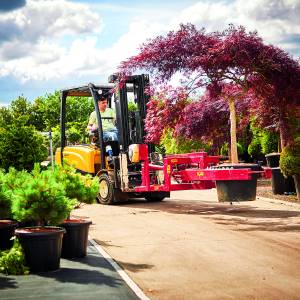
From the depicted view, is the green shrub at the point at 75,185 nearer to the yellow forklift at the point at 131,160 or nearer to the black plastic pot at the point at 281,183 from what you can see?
the yellow forklift at the point at 131,160

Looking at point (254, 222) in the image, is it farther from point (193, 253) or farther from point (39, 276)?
point (39, 276)

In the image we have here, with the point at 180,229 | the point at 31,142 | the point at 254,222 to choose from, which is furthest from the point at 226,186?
the point at 31,142

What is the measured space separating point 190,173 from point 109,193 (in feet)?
9.11

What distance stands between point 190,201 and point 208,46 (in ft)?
15.7

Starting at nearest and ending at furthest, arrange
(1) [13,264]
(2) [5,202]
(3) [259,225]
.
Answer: (1) [13,264], (2) [5,202], (3) [259,225]

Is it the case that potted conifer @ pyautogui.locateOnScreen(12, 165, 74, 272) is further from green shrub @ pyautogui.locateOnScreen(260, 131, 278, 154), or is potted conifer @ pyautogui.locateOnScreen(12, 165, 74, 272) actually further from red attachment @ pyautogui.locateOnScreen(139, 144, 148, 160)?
green shrub @ pyautogui.locateOnScreen(260, 131, 278, 154)

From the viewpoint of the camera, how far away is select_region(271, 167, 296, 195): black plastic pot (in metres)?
16.5

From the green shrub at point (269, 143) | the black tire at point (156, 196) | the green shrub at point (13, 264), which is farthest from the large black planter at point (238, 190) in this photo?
the green shrub at point (269, 143)

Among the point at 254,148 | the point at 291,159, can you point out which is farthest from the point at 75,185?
the point at 254,148

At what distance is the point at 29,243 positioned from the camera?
22.5ft

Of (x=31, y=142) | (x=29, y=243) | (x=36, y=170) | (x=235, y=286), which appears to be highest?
(x=31, y=142)

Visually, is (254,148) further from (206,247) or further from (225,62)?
(206,247)

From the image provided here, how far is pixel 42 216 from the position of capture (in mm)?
7230

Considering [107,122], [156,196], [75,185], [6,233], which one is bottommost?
[6,233]
